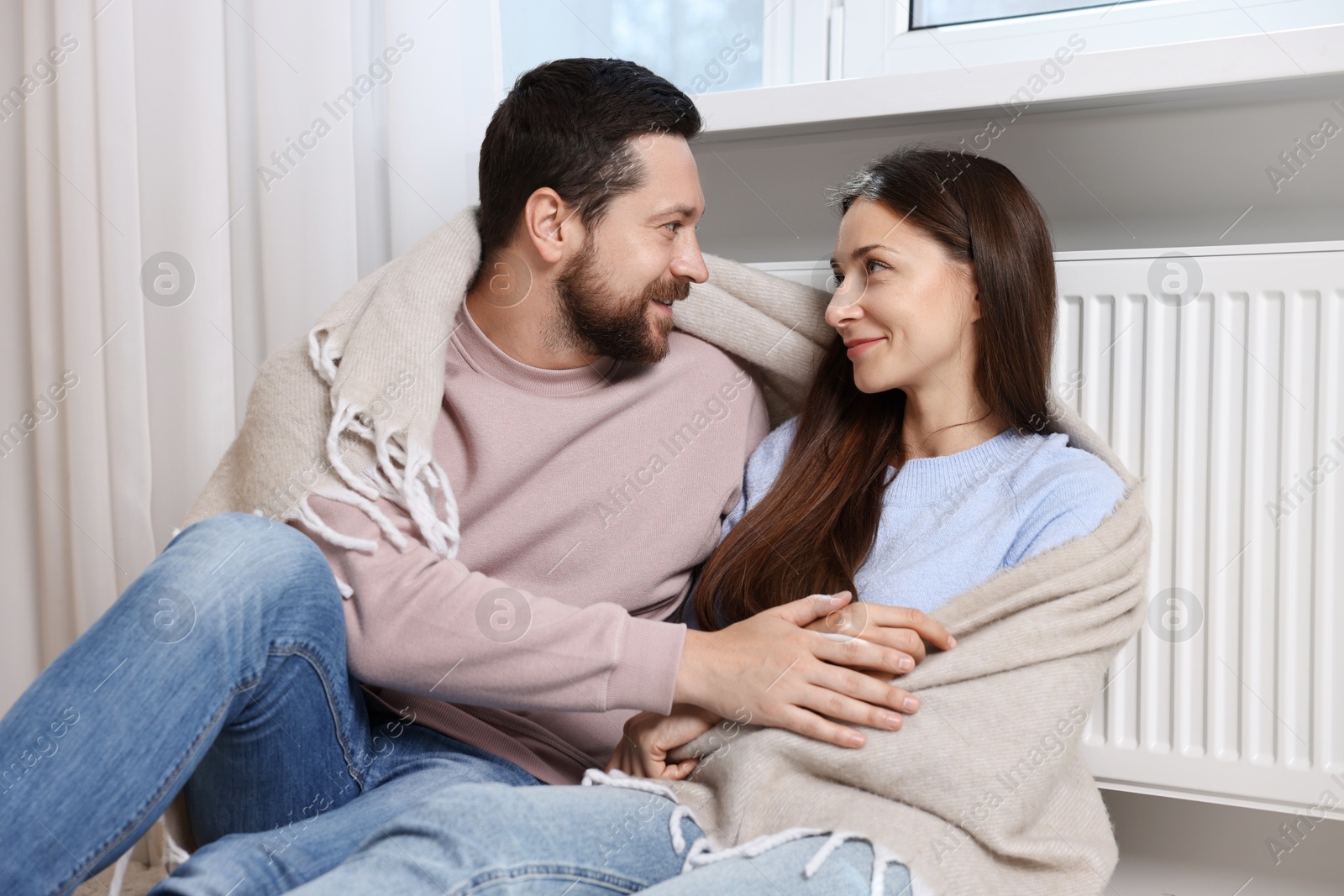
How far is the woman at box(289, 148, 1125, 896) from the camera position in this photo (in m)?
0.94

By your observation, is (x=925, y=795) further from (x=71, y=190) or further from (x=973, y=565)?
(x=71, y=190)

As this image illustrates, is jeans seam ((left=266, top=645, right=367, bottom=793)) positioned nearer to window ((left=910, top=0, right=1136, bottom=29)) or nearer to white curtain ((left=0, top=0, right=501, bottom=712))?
white curtain ((left=0, top=0, right=501, bottom=712))

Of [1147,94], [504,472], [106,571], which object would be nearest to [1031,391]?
[1147,94]

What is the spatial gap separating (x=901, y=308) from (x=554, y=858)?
1.98 ft

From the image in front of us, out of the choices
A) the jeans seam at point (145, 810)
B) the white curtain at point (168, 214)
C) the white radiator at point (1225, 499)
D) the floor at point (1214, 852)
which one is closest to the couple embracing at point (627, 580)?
the jeans seam at point (145, 810)

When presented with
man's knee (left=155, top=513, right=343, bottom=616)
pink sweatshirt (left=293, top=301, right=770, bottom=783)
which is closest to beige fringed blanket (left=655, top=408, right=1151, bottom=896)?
pink sweatshirt (left=293, top=301, right=770, bottom=783)

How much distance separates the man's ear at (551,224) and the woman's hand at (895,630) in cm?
51

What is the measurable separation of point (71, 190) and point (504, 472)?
90 centimetres

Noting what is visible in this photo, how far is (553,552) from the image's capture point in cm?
104

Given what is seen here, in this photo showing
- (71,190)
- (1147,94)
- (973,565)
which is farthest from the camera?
(71,190)

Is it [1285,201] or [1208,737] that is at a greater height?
[1285,201]

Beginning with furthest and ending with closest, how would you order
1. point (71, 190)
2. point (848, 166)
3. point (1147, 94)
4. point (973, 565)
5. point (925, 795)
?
point (71, 190)
point (848, 166)
point (1147, 94)
point (973, 565)
point (925, 795)

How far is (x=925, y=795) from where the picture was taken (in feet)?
2.60

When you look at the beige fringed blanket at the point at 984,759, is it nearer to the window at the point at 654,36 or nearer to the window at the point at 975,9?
the window at the point at 975,9
